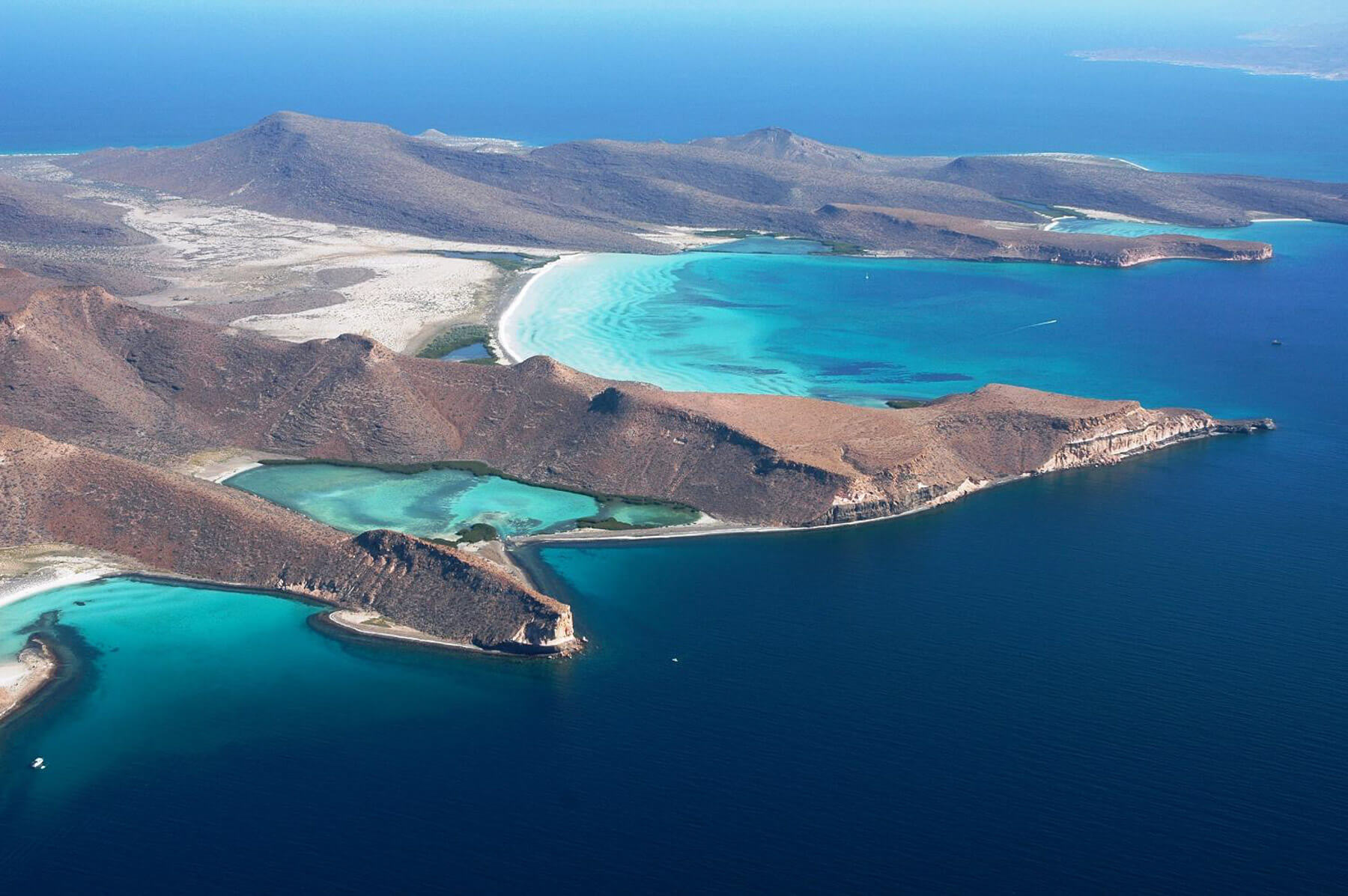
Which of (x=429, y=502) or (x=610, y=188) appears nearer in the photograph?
(x=429, y=502)

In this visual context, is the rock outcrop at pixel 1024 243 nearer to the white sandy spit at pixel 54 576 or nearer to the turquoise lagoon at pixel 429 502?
the turquoise lagoon at pixel 429 502

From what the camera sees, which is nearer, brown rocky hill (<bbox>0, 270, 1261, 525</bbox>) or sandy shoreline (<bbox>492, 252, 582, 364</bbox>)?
brown rocky hill (<bbox>0, 270, 1261, 525</bbox>)

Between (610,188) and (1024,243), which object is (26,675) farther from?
(610,188)

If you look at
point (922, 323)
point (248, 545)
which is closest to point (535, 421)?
point (248, 545)

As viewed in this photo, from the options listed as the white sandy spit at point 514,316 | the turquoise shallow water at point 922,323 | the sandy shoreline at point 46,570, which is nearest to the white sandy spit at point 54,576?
the sandy shoreline at point 46,570

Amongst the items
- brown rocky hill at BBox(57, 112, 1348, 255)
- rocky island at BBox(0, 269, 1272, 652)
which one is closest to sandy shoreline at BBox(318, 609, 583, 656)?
rocky island at BBox(0, 269, 1272, 652)

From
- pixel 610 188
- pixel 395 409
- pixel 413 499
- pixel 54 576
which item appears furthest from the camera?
pixel 610 188

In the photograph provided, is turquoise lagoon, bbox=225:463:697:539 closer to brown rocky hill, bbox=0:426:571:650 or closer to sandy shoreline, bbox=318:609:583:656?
brown rocky hill, bbox=0:426:571:650

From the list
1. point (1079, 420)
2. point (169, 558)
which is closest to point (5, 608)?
point (169, 558)
